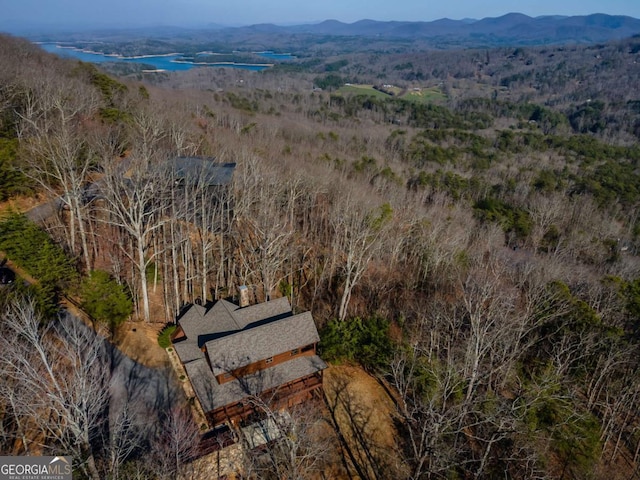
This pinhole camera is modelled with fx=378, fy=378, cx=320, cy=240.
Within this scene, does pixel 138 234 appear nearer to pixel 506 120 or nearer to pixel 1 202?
pixel 1 202

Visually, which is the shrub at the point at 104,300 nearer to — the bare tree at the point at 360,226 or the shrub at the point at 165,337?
the shrub at the point at 165,337

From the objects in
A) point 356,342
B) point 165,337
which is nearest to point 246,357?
point 165,337

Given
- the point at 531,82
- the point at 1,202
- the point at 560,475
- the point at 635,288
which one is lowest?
the point at 560,475

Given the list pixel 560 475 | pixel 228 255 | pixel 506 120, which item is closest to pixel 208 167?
pixel 228 255

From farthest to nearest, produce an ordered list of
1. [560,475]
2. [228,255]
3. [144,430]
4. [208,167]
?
[208,167] < [228,255] < [560,475] < [144,430]

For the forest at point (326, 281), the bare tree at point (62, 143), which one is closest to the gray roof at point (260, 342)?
the forest at point (326, 281)

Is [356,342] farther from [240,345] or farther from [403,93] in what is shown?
[403,93]
